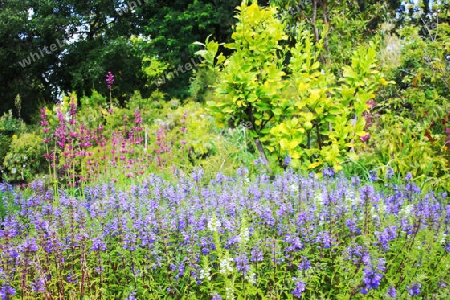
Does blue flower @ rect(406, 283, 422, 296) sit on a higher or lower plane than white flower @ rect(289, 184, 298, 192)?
lower

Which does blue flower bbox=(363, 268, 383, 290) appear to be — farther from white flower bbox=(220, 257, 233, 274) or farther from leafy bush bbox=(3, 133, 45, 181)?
leafy bush bbox=(3, 133, 45, 181)

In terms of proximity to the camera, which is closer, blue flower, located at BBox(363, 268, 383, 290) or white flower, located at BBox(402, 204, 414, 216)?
blue flower, located at BBox(363, 268, 383, 290)

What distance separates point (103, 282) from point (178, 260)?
1.94 feet

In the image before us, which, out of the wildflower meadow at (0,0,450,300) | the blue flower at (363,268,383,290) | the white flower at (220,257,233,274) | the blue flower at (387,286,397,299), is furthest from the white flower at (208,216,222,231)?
the blue flower at (387,286,397,299)

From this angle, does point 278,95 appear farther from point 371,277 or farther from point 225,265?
point 371,277

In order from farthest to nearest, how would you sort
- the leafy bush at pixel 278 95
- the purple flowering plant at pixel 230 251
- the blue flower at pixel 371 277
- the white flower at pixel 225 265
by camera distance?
1. the leafy bush at pixel 278 95
2. the purple flowering plant at pixel 230 251
3. the white flower at pixel 225 265
4. the blue flower at pixel 371 277

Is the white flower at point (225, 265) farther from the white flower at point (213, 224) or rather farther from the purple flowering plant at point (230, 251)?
the white flower at point (213, 224)

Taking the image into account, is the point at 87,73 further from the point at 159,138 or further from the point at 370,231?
the point at 370,231

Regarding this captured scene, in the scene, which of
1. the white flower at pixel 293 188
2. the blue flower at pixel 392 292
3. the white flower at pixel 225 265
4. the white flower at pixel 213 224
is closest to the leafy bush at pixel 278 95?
the white flower at pixel 293 188

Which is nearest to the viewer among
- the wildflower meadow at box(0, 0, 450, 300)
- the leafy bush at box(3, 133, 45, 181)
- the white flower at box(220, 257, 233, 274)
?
the white flower at box(220, 257, 233, 274)

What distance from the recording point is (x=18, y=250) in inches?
117

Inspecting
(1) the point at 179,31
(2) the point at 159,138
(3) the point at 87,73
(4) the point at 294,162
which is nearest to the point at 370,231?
(4) the point at 294,162

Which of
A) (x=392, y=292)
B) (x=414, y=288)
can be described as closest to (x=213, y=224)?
(x=392, y=292)

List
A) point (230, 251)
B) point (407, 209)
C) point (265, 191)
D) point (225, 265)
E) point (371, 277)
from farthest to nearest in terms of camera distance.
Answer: point (265, 191)
point (407, 209)
point (230, 251)
point (225, 265)
point (371, 277)
